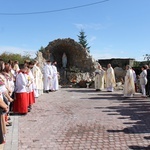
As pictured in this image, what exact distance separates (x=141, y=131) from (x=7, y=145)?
3.20 metres

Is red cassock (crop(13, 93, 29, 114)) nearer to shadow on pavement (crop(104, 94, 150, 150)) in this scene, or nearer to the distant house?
shadow on pavement (crop(104, 94, 150, 150))

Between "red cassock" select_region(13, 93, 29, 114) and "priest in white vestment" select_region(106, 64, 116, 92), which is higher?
"priest in white vestment" select_region(106, 64, 116, 92)

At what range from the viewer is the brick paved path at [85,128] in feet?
19.6

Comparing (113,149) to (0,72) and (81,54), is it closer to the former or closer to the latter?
(0,72)

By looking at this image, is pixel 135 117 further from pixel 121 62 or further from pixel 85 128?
pixel 121 62

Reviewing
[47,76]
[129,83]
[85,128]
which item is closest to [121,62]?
[47,76]

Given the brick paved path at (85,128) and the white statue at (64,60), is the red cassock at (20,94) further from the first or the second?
the white statue at (64,60)

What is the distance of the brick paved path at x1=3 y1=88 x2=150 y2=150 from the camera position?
5.97 m

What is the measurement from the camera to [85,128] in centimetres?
746

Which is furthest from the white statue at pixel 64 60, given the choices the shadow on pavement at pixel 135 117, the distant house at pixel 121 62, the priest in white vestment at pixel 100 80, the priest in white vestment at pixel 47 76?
the shadow on pavement at pixel 135 117

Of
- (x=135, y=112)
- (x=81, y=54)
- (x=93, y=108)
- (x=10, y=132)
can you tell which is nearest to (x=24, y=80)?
(x=10, y=132)

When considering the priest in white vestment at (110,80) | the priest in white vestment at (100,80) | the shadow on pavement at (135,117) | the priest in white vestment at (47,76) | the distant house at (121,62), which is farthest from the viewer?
the distant house at (121,62)

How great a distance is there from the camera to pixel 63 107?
37.2 feet

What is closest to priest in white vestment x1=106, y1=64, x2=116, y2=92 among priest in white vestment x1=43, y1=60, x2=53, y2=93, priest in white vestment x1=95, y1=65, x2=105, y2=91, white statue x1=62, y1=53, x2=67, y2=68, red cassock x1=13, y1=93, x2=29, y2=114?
priest in white vestment x1=95, y1=65, x2=105, y2=91
